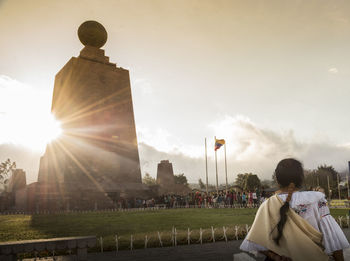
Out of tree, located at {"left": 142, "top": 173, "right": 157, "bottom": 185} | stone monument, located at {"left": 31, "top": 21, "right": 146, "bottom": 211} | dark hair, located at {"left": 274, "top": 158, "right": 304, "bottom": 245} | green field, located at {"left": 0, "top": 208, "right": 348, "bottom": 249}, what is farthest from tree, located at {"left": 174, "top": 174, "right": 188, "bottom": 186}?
dark hair, located at {"left": 274, "top": 158, "right": 304, "bottom": 245}

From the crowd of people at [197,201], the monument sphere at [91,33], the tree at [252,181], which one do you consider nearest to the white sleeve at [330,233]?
the crowd of people at [197,201]

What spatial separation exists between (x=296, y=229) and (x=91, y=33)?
41.6 meters

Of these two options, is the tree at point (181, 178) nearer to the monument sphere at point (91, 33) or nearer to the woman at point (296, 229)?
the monument sphere at point (91, 33)

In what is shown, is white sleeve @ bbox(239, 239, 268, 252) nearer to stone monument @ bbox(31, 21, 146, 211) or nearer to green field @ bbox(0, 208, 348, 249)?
green field @ bbox(0, 208, 348, 249)

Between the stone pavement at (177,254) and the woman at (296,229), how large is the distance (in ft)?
15.3

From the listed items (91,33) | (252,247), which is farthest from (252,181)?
(252,247)

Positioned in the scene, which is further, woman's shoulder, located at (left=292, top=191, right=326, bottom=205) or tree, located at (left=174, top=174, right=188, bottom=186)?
tree, located at (left=174, top=174, right=188, bottom=186)

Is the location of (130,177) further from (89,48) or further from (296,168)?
(296,168)

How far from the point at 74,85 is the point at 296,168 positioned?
38130 millimetres

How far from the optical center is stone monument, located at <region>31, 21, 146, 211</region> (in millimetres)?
36125

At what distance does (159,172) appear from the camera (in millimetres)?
53125

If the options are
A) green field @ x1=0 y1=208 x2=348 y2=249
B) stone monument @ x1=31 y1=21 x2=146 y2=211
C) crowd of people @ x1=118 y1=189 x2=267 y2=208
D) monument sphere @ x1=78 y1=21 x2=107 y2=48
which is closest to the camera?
green field @ x1=0 y1=208 x2=348 y2=249

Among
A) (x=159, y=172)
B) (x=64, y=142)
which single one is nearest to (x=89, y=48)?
(x=64, y=142)

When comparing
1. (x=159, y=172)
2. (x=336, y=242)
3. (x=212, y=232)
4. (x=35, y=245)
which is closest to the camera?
(x=336, y=242)
